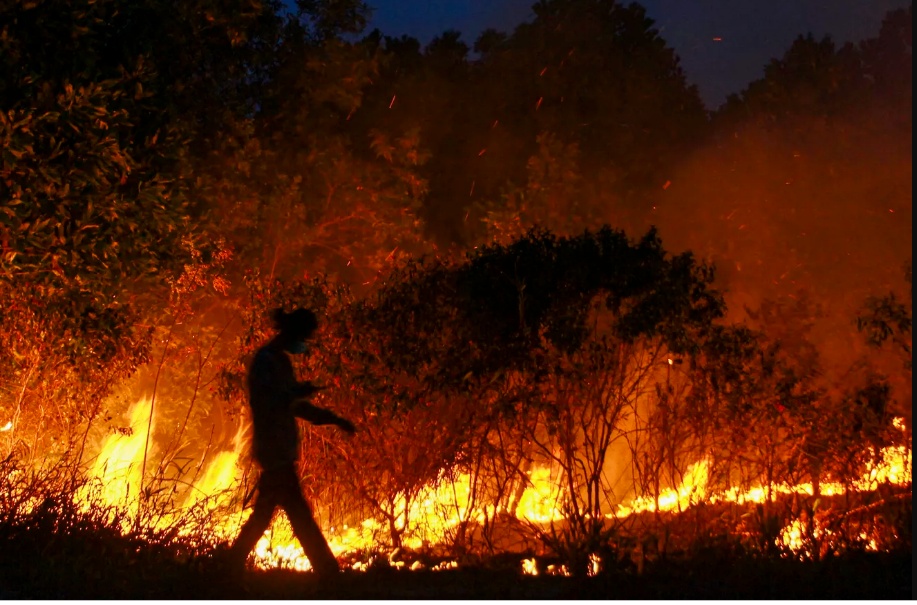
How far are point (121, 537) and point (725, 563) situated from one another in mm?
4361

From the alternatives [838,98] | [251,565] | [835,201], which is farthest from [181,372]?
[838,98]

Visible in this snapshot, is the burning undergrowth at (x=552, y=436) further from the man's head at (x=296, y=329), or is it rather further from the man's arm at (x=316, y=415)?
the man's head at (x=296, y=329)

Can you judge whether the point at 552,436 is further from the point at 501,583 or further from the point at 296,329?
the point at 296,329

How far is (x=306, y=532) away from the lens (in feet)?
19.6

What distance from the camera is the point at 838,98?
66.6 ft

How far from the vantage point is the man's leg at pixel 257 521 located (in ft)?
19.2

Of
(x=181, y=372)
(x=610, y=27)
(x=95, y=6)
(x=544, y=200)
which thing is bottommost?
(x=181, y=372)

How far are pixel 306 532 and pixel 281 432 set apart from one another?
0.69 meters

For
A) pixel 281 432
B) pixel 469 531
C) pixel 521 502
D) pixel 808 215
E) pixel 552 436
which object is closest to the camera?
pixel 281 432

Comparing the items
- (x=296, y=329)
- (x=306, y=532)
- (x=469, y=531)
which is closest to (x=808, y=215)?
(x=469, y=531)

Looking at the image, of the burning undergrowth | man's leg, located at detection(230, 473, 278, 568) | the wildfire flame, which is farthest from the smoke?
man's leg, located at detection(230, 473, 278, 568)

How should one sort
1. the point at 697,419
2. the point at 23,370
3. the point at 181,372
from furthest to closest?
the point at 181,372 → the point at 23,370 → the point at 697,419

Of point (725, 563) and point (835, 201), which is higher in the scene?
point (835, 201)

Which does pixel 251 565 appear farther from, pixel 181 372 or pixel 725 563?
pixel 181 372
